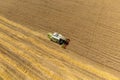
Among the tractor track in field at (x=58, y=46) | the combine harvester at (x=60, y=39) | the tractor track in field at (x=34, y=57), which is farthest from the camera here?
the combine harvester at (x=60, y=39)

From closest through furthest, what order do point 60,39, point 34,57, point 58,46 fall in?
point 34,57 → point 60,39 → point 58,46

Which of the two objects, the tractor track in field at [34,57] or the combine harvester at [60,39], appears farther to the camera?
the combine harvester at [60,39]

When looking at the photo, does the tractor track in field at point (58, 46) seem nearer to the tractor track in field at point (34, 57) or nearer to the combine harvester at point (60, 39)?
the tractor track in field at point (34, 57)

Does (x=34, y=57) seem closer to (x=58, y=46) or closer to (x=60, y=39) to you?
(x=58, y=46)

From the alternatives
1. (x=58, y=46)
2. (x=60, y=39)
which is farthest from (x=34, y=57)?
(x=60, y=39)

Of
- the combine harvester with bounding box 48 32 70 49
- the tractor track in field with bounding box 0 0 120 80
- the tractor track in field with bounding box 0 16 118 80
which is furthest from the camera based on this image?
the combine harvester with bounding box 48 32 70 49

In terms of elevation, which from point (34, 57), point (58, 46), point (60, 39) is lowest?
point (34, 57)

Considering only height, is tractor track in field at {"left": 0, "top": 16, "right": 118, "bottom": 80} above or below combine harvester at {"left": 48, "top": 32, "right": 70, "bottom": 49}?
below

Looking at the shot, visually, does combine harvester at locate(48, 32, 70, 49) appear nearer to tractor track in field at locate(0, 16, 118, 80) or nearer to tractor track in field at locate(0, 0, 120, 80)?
tractor track in field at locate(0, 0, 120, 80)

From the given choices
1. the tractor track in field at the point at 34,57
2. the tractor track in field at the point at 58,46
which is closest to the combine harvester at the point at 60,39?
the tractor track in field at the point at 58,46

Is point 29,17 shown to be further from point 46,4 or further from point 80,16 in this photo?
point 80,16

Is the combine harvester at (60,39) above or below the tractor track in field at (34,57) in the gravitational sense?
above

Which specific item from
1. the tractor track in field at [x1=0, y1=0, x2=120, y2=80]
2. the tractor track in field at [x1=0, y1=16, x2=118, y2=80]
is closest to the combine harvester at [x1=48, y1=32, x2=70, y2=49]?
the tractor track in field at [x1=0, y1=0, x2=120, y2=80]
